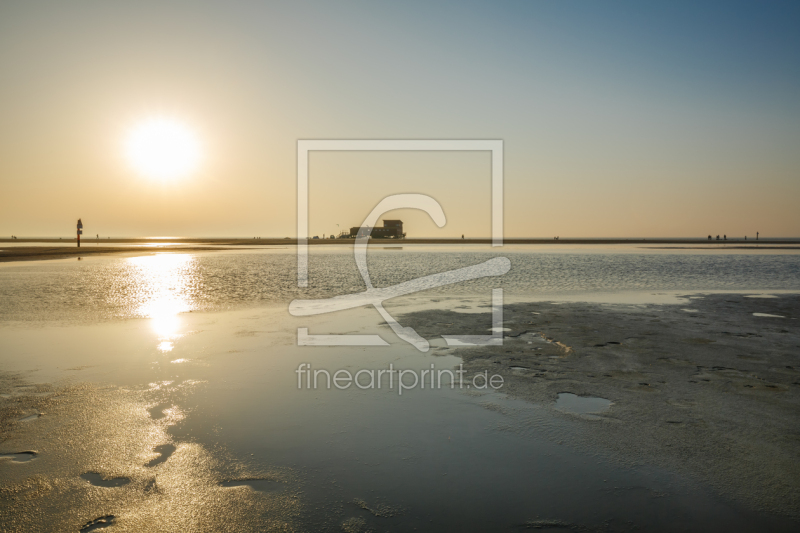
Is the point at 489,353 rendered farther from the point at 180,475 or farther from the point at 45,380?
the point at 45,380

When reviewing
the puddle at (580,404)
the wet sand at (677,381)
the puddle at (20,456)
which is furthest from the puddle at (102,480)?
the puddle at (580,404)

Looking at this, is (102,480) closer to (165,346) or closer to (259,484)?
(259,484)

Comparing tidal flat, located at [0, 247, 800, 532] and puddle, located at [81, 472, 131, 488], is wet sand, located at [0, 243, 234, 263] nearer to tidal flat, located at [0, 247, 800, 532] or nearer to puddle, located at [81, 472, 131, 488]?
tidal flat, located at [0, 247, 800, 532]

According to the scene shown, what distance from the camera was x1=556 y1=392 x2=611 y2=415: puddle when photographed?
253 inches

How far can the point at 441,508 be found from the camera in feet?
13.3

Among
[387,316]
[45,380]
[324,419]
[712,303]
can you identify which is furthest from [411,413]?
[712,303]

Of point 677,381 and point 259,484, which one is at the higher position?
point 677,381

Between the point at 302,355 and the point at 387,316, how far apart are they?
17.3 ft

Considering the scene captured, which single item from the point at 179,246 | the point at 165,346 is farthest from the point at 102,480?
the point at 179,246

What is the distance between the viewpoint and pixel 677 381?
7598 mm

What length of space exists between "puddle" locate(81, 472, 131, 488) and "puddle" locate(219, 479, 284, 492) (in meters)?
1.00

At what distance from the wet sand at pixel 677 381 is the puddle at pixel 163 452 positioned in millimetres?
4806

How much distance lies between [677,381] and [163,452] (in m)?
7.85

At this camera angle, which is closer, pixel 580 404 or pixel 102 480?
pixel 102 480
